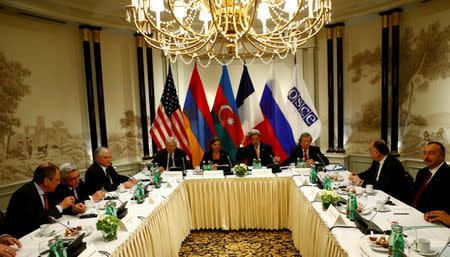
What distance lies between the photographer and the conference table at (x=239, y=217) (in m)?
2.38

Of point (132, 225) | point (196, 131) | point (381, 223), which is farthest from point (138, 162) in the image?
point (381, 223)

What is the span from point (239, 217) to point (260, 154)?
1347 millimetres

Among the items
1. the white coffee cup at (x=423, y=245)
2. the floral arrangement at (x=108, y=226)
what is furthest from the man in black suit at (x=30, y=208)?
the white coffee cup at (x=423, y=245)

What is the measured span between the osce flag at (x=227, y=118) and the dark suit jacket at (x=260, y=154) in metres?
0.52

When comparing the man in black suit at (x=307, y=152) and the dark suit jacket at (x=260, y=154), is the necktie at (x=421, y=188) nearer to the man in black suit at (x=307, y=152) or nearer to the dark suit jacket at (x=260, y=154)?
the man in black suit at (x=307, y=152)

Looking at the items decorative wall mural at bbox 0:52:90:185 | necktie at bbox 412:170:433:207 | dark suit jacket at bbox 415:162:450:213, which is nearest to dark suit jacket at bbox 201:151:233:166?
decorative wall mural at bbox 0:52:90:185

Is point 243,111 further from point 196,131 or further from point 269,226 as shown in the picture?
point 269,226

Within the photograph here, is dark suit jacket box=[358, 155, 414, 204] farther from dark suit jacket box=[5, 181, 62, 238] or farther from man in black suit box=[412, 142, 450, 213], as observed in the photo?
dark suit jacket box=[5, 181, 62, 238]

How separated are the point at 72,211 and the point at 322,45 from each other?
553 cm

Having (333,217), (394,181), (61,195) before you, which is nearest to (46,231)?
(61,195)

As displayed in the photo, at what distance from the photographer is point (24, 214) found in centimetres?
303

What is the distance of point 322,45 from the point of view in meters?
6.57

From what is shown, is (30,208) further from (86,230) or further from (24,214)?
(86,230)

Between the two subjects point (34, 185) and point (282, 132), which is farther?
point (282, 132)
